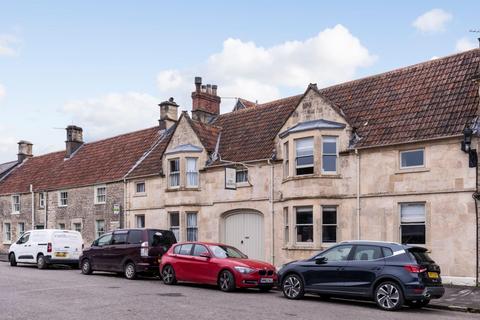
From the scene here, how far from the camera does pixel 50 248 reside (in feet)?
85.1

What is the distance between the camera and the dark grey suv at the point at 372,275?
14.2m

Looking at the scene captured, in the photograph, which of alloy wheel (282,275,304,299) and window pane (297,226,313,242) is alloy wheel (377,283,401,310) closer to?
alloy wheel (282,275,304,299)

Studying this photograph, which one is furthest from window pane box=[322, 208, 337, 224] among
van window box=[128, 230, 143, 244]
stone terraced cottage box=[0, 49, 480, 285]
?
→ van window box=[128, 230, 143, 244]

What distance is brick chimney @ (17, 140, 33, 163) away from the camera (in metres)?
46.6

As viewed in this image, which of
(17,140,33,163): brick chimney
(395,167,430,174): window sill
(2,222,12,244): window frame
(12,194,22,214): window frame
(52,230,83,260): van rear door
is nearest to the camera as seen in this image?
(395,167,430,174): window sill

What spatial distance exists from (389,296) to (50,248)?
666 inches

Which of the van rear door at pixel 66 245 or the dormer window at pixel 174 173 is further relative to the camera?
the dormer window at pixel 174 173

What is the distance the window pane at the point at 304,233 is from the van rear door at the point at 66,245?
10628mm

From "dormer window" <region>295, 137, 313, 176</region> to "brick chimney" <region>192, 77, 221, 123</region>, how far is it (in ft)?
33.2

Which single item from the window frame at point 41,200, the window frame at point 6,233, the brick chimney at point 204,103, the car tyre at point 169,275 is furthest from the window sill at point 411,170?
the window frame at point 6,233

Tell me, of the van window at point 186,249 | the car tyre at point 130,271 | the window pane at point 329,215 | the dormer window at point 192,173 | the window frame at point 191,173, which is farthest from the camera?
the dormer window at point 192,173

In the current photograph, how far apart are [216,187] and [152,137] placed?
9.28 metres

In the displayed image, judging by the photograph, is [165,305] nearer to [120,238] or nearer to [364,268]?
[364,268]

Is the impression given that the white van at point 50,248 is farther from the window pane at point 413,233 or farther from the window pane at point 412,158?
the window pane at point 412,158
